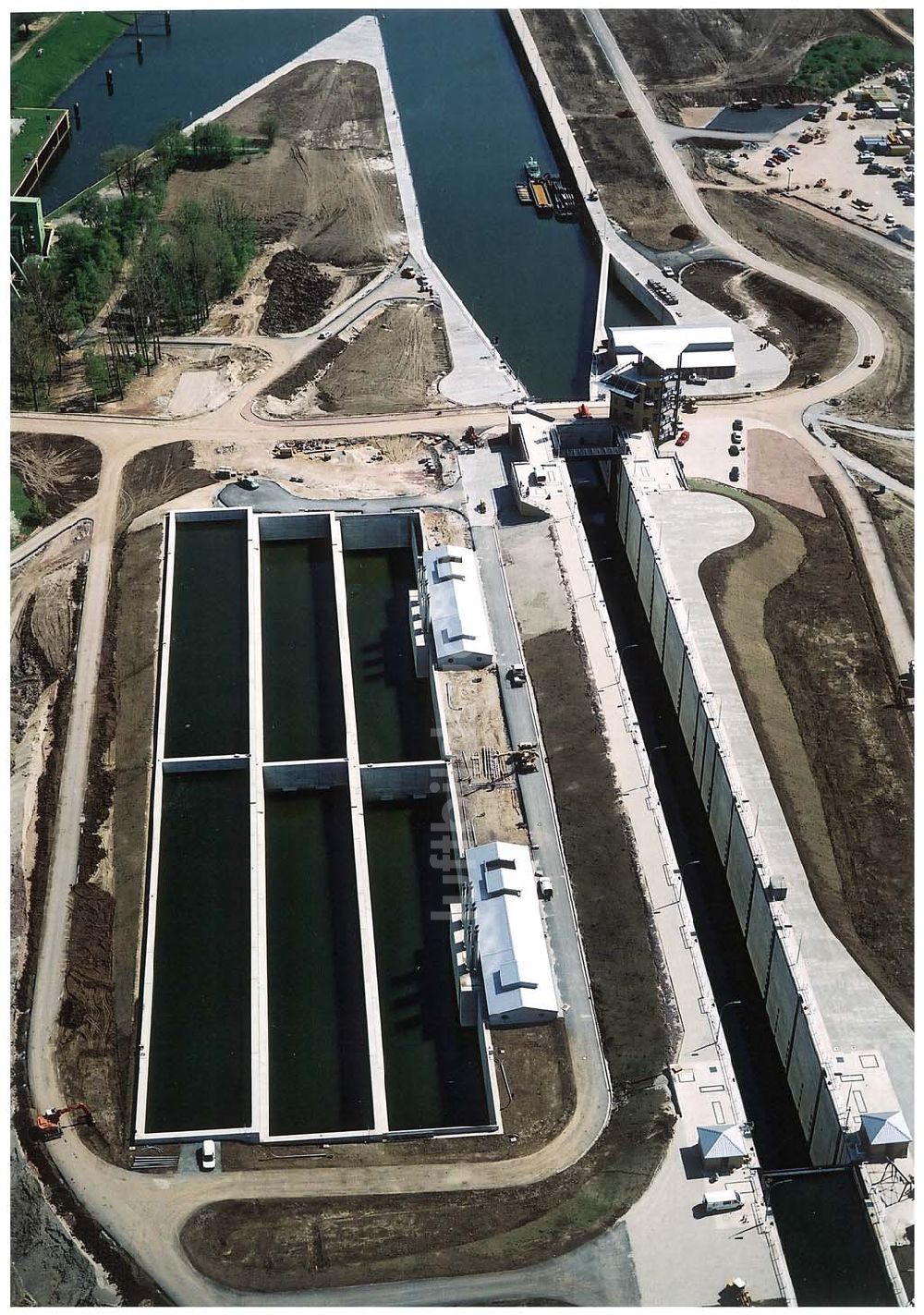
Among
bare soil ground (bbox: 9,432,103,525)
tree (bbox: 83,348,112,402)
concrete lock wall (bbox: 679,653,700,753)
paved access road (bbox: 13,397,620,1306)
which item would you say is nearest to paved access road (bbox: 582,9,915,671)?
concrete lock wall (bbox: 679,653,700,753)

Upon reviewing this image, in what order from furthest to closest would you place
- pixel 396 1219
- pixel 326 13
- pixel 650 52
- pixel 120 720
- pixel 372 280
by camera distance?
1. pixel 326 13
2. pixel 650 52
3. pixel 372 280
4. pixel 120 720
5. pixel 396 1219

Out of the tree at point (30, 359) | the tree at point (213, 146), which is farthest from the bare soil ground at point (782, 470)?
the tree at point (213, 146)

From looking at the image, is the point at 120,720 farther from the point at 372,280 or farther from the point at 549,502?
the point at 372,280

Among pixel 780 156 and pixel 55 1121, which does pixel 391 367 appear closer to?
pixel 780 156

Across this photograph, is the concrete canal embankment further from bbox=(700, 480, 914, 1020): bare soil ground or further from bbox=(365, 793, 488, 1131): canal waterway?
bbox=(700, 480, 914, 1020): bare soil ground

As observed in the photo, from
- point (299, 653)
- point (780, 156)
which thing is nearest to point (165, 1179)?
point (299, 653)

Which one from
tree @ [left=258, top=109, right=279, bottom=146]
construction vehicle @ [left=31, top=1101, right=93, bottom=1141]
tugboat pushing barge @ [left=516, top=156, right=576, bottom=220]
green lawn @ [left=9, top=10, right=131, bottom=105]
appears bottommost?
construction vehicle @ [left=31, top=1101, right=93, bottom=1141]

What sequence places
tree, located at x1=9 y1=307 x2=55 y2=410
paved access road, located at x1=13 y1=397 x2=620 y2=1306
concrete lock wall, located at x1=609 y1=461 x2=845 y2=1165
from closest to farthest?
A: paved access road, located at x1=13 y1=397 x2=620 y2=1306 → concrete lock wall, located at x1=609 y1=461 x2=845 y2=1165 → tree, located at x1=9 y1=307 x2=55 y2=410

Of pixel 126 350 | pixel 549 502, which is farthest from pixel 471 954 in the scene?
pixel 126 350
